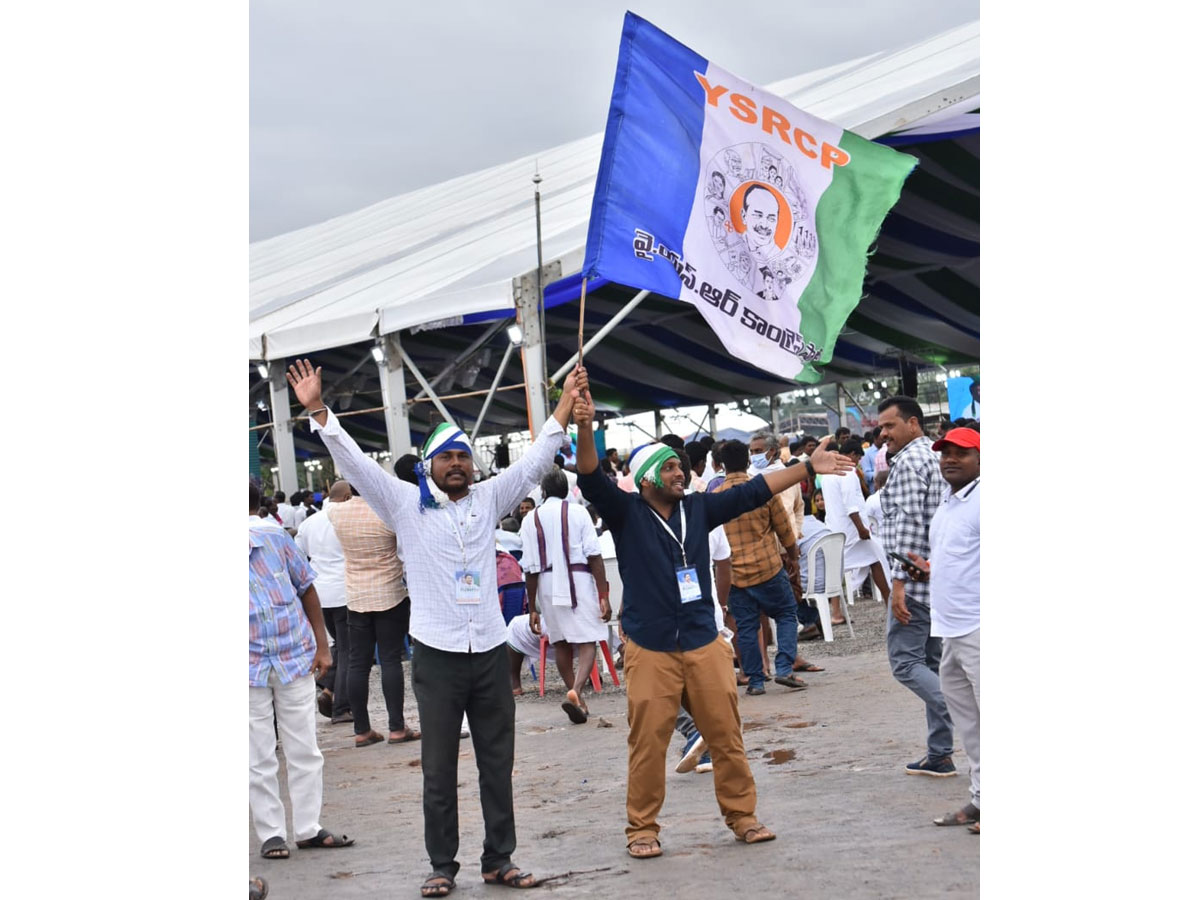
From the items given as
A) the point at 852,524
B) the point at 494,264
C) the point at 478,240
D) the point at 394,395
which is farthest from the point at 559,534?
the point at 478,240

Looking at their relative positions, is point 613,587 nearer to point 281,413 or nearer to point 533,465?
point 533,465

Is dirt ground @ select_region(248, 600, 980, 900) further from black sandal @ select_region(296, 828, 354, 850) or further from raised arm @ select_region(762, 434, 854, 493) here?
raised arm @ select_region(762, 434, 854, 493)

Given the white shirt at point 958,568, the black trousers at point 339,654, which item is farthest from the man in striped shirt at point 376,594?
the white shirt at point 958,568

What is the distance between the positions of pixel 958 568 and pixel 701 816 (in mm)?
1791

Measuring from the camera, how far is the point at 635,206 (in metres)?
5.69

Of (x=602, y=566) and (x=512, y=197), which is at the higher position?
(x=512, y=197)

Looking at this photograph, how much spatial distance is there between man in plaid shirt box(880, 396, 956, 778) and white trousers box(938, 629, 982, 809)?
0.52 meters

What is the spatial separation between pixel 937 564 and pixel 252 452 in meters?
11.7

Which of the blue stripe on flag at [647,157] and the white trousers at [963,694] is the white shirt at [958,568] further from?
the blue stripe on flag at [647,157]

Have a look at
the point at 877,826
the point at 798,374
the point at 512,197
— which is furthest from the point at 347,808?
the point at 512,197

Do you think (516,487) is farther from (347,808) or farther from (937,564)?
(347,808)

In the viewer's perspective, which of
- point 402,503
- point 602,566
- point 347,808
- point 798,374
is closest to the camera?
point 402,503

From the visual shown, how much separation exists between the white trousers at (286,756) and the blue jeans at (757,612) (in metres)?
4.02

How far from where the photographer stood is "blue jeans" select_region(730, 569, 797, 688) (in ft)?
30.6
